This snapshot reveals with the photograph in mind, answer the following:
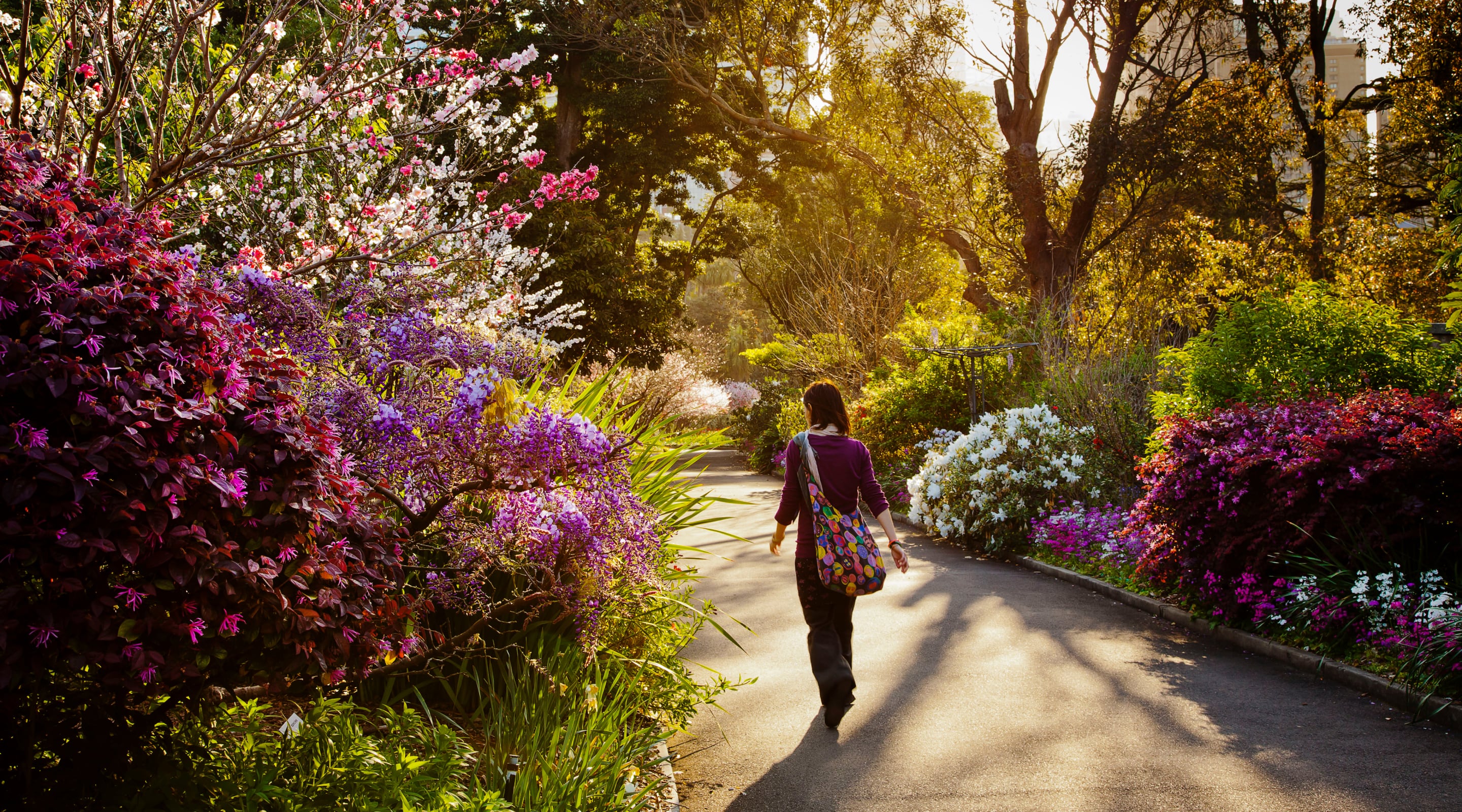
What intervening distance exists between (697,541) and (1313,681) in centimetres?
858

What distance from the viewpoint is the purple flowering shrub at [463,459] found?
355cm

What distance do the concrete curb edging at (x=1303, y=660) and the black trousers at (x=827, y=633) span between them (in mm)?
3047

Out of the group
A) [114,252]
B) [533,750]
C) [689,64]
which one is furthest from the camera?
[689,64]

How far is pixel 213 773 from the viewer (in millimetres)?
2961

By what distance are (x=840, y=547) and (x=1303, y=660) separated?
334cm

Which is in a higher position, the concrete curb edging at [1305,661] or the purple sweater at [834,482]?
the purple sweater at [834,482]

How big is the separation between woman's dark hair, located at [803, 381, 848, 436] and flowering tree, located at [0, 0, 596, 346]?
217 cm

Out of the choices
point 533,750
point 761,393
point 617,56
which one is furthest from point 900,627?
point 761,393

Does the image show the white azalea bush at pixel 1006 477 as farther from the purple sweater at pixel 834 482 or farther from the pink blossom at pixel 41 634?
the pink blossom at pixel 41 634

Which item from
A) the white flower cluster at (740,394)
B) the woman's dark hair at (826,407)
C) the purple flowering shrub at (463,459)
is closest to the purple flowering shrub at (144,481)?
the purple flowering shrub at (463,459)

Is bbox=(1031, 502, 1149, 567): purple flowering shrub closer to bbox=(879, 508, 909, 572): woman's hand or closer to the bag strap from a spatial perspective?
bbox=(879, 508, 909, 572): woman's hand

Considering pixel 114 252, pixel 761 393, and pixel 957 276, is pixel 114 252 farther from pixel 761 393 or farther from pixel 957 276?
pixel 957 276

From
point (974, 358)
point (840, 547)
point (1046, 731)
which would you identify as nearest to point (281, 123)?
point (840, 547)

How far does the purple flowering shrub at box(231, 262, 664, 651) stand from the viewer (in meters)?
3.55
